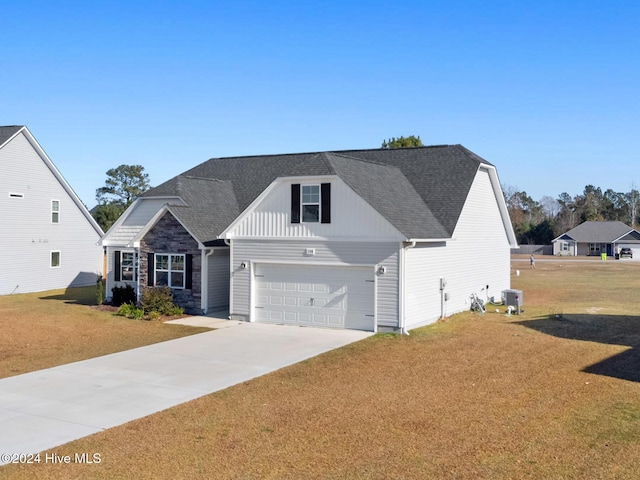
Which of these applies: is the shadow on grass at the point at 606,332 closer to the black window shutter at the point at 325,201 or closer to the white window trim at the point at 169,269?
the black window shutter at the point at 325,201

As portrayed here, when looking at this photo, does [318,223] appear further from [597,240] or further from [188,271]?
[597,240]

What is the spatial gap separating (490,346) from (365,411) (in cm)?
703

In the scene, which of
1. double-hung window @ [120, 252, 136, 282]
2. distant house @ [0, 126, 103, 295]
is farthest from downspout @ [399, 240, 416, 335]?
distant house @ [0, 126, 103, 295]

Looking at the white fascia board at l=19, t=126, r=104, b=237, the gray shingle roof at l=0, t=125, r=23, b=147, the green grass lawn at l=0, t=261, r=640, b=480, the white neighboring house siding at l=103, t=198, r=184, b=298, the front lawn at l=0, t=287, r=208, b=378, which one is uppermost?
the gray shingle roof at l=0, t=125, r=23, b=147

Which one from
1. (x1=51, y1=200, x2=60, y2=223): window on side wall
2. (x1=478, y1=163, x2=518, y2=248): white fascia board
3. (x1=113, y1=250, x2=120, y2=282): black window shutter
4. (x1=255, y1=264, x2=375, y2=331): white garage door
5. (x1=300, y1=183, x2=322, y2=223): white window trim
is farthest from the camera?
(x1=51, y1=200, x2=60, y2=223): window on side wall

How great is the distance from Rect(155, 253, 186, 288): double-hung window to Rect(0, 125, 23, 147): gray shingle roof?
40.6 feet

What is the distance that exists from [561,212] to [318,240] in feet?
378

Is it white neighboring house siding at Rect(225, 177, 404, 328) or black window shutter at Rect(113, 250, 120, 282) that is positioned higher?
white neighboring house siding at Rect(225, 177, 404, 328)

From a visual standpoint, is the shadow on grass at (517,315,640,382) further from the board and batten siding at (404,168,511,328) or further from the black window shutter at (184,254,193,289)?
the black window shutter at (184,254,193,289)

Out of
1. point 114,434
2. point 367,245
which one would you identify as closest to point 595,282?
point 367,245

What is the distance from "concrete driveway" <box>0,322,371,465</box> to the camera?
377 inches

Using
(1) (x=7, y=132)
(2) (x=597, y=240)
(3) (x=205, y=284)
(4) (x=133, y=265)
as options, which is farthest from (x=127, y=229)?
(2) (x=597, y=240)

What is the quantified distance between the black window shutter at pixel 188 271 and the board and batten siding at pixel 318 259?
7.87 feet

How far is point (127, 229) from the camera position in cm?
2609
